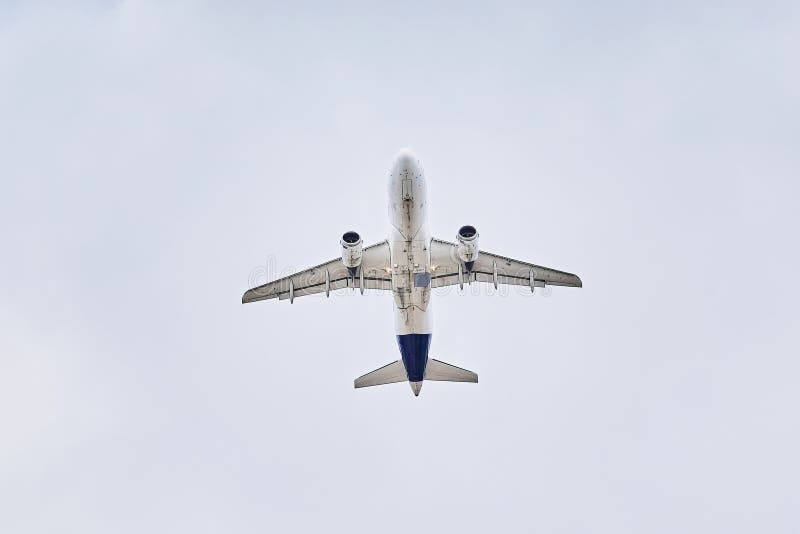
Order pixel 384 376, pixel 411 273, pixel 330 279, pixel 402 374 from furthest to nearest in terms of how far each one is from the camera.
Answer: pixel 384 376, pixel 402 374, pixel 330 279, pixel 411 273

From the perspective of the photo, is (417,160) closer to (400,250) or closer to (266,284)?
(400,250)

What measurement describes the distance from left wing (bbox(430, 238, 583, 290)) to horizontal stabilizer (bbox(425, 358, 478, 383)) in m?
5.04

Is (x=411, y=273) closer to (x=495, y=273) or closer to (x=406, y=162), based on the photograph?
(x=495, y=273)

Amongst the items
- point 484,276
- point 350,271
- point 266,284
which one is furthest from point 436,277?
point 266,284

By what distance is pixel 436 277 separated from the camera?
144 ft

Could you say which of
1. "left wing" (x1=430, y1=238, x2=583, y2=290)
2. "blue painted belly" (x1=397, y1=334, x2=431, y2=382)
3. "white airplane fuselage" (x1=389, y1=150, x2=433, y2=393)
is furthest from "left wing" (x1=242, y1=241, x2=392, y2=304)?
"blue painted belly" (x1=397, y1=334, x2=431, y2=382)

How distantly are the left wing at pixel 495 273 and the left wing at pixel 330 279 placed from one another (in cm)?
264

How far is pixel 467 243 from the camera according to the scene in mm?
38156

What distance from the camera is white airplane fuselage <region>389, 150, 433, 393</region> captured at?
34.8 meters

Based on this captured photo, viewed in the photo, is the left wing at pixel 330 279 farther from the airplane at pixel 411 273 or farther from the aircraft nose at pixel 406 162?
the aircraft nose at pixel 406 162

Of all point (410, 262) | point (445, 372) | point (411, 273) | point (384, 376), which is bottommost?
point (384, 376)

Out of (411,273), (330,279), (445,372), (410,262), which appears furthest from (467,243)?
(445,372)

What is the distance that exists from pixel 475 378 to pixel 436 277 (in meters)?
6.94

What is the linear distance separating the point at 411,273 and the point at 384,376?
9465 millimetres
